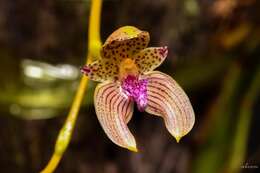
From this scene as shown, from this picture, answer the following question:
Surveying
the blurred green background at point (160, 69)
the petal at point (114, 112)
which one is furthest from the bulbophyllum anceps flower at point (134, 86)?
the blurred green background at point (160, 69)

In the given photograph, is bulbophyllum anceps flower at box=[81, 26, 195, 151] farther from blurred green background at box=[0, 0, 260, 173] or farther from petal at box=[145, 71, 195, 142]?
blurred green background at box=[0, 0, 260, 173]

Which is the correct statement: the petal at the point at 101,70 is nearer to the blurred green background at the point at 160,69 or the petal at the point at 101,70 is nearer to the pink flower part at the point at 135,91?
the pink flower part at the point at 135,91

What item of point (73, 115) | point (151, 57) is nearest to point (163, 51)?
point (151, 57)

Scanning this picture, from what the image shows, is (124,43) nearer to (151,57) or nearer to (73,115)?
(151,57)

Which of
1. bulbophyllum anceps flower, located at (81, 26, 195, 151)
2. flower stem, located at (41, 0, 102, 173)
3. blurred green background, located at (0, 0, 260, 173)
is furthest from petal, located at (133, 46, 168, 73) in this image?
blurred green background, located at (0, 0, 260, 173)

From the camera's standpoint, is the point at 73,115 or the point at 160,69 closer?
the point at 73,115

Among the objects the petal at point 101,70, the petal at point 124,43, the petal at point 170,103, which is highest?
the petal at point 124,43

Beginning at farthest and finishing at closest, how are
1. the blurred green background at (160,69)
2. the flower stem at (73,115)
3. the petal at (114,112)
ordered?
the blurred green background at (160,69) < the flower stem at (73,115) < the petal at (114,112)
